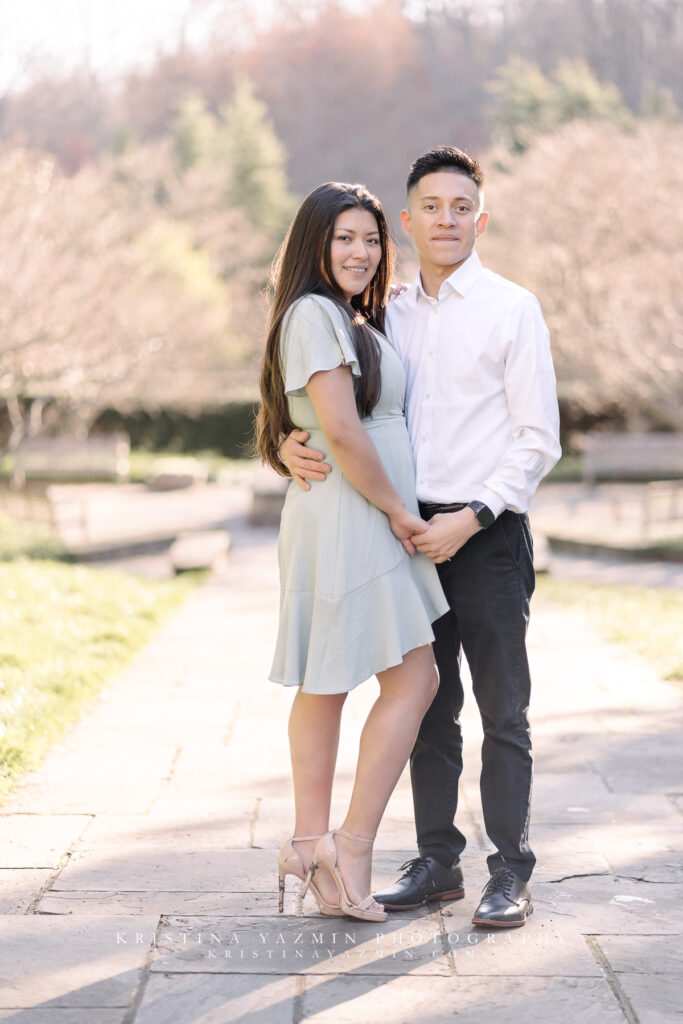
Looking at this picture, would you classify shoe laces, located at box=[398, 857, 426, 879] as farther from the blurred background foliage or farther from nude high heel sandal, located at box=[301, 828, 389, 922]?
the blurred background foliage

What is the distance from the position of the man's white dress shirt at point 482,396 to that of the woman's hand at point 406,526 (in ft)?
0.50

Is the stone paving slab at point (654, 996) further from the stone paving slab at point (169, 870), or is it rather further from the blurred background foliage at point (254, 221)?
the blurred background foliage at point (254, 221)

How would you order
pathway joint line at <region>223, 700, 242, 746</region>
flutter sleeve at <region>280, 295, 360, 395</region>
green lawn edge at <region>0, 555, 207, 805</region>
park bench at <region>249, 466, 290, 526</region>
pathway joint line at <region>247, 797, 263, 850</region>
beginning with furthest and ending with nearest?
park bench at <region>249, 466, 290, 526</region>, pathway joint line at <region>223, 700, 242, 746</region>, green lawn edge at <region>0, 555, 207, 805</region>, pathway joint line at <region>247, 797, 263, 850</region>, flutter sleeve at <region>280, 295, 360, 395</region>

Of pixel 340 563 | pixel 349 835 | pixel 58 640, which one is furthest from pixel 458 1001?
pixel 58 640

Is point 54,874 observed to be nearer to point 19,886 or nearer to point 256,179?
point 19,886

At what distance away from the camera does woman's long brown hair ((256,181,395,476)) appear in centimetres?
287

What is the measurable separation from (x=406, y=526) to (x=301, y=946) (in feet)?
3.30

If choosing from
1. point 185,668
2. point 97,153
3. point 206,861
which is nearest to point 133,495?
point 185,668

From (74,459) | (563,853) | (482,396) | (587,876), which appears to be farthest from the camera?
(74,459)

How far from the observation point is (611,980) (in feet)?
8.42

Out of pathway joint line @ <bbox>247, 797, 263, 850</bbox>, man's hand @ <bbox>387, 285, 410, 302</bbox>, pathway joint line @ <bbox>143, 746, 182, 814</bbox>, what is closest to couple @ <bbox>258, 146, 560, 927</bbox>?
man's hand @ <bbox>387, 285, 410, 302</bbox>

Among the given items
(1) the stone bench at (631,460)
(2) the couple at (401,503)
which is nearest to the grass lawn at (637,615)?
(2) the couple at (401,503)

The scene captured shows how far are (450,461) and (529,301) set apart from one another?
1.47 feet

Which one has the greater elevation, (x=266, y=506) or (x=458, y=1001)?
(x=458, y=1001)
